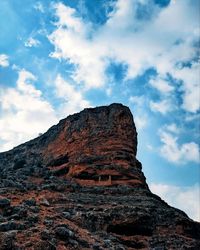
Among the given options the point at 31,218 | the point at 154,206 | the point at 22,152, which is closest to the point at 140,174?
the point at 154,206

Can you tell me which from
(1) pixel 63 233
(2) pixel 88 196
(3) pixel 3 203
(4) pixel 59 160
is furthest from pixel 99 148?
(1) pixel 63 233

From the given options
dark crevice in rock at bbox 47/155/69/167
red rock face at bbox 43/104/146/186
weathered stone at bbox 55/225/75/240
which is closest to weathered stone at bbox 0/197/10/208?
weathered stone at bbox 55/225/75/240

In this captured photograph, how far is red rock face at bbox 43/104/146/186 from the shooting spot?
44.2 metres

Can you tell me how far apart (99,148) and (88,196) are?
37.4 feet

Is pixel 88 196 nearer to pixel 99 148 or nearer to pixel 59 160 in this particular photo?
pixel 99 148

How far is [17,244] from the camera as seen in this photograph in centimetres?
2205

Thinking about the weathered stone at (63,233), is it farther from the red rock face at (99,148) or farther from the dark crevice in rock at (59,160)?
the dark crevice in rock at (59,160)

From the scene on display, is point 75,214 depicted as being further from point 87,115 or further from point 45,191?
point 87,115

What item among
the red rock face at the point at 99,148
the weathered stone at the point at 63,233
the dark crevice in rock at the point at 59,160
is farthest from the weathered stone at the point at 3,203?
the dark crevice in rock at the point at 59,160

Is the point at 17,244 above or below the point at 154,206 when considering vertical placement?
below

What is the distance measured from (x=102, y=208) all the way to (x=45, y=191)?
7.32 meters

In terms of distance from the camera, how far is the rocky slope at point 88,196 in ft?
85.6

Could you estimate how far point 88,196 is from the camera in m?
38.4

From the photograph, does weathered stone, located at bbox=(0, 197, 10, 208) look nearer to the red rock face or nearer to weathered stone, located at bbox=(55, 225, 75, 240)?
weathered stone, located at bbox=(55, 225, 75, 240)
